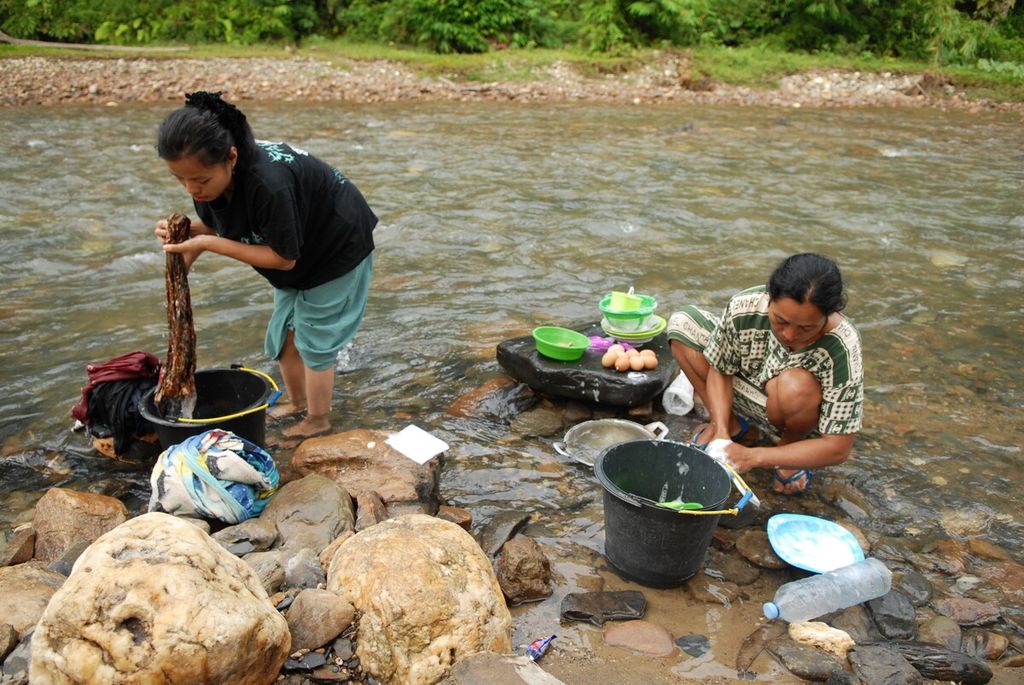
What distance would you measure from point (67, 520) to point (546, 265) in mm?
4309

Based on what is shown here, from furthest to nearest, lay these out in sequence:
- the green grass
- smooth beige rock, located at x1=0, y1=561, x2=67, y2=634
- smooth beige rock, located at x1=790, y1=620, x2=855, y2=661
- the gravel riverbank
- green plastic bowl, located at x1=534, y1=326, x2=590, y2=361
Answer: the green grass → the gravel riverbank → green plastic bowl, located at x1=534, y1=326, x2=590, y2=361 → smooth beige rock, located at x1=790, y1=620, x2=855, y2=661 → smooth beige rock, located at x1=0, y1=561, x2=67, y2=634

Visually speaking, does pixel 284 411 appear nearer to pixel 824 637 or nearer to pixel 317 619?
pixel 317 619

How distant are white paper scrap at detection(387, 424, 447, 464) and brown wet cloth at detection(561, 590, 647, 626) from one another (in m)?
1.06

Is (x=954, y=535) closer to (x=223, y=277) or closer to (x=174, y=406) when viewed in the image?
(x=174, y=406)

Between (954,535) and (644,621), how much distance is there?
60.2 inches

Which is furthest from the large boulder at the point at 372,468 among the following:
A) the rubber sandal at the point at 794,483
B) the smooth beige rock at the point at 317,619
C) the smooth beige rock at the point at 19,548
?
the rubber sandal at the point at 794,483

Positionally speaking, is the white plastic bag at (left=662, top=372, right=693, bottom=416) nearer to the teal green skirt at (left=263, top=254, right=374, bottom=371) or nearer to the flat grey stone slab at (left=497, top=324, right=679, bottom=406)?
the flat grey stone slab at (left=497, top=324, right=679, bottom=406)

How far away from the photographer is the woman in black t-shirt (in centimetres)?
311

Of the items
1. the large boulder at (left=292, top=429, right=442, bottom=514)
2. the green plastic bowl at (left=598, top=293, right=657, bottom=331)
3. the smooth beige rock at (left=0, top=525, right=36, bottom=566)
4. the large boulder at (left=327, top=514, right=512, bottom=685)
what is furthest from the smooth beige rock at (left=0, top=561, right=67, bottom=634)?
the green plastic bowl at (left=598, top=293, right=657, bottom=331)

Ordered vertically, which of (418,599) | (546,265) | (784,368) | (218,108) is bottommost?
(546,265)

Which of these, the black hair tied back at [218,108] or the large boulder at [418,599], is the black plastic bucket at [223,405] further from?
the black hair tied back at [218,108]

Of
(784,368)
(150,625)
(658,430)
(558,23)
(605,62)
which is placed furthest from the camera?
(558,23)

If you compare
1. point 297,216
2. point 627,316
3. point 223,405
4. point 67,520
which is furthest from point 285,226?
point 627,316

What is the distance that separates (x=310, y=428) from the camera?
4.29 meters
